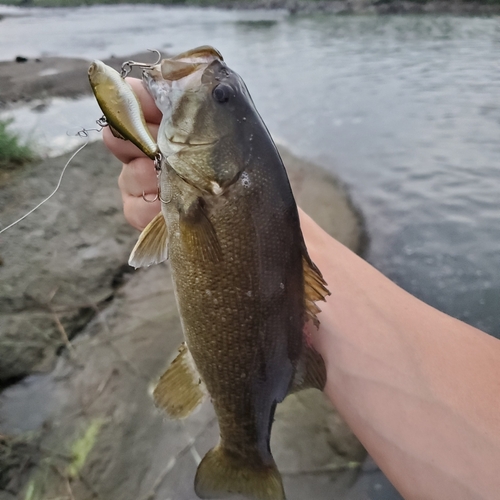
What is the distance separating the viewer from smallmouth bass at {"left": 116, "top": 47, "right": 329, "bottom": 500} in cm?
138

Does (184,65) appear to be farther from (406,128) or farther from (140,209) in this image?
(406,128)

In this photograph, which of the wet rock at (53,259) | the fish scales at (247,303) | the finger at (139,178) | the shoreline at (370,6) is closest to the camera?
the fish scales at (247,303)

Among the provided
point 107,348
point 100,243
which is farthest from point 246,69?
point 107,348

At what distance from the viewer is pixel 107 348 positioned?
3131 mm

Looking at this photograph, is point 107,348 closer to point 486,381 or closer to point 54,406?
point 54,406

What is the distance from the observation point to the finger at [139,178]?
1.81 meters

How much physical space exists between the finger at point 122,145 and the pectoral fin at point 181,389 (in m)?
0.85

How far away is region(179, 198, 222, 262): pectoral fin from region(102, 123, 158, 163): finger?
45 centimetres

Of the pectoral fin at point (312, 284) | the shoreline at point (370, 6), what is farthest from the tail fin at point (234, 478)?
the shoreline at point (370, 6)

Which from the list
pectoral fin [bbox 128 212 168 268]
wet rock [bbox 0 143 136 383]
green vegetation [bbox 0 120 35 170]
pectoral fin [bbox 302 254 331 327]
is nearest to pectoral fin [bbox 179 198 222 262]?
pectoral fin [bbox 128 212 168 268]

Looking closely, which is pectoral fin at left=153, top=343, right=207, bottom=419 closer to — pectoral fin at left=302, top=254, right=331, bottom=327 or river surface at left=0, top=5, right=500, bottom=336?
pectoral fin at left=302, top=254, right=331, bottom=327

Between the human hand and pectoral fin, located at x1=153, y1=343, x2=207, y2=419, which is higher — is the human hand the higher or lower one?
the higher one

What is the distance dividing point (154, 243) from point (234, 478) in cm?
95

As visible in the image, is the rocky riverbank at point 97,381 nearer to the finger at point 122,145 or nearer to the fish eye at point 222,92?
the finger at point 122,145
